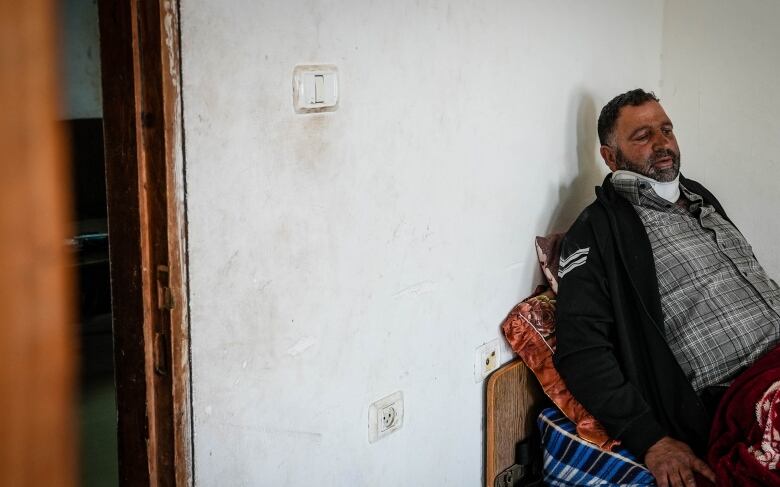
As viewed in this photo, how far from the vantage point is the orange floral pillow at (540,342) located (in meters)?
1.97

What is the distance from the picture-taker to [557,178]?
223 cm

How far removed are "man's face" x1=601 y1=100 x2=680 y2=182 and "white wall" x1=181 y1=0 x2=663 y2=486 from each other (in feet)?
0.54

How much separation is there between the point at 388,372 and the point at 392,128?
533 millimetres

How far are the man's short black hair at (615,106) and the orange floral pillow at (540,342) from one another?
58cm

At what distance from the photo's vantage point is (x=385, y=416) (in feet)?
5.43

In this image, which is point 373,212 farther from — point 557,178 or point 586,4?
point 586,4

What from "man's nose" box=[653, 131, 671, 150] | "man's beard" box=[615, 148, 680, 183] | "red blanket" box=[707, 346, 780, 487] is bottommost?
"red blanket" box=[707, 346, 780, 487]

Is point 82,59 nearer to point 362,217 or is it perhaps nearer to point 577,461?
point 362,217

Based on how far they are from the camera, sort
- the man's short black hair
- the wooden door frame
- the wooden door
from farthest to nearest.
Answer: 1. the man's short black hair
2. the wooden door frame
3. the wooden door

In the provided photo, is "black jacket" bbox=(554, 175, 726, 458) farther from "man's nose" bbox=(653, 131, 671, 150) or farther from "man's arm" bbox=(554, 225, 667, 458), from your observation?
"man's nose" bbox=(653, 131, 671, 150)

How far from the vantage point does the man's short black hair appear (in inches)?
88.0

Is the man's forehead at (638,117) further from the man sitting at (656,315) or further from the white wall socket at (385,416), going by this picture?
the white wall socket at (385,416)

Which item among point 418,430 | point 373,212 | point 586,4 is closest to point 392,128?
point 373,212

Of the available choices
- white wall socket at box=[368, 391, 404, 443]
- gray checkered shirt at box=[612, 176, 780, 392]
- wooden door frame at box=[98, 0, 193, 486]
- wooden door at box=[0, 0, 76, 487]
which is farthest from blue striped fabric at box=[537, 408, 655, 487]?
wooden door at box=[0, 0, 76, 487]
